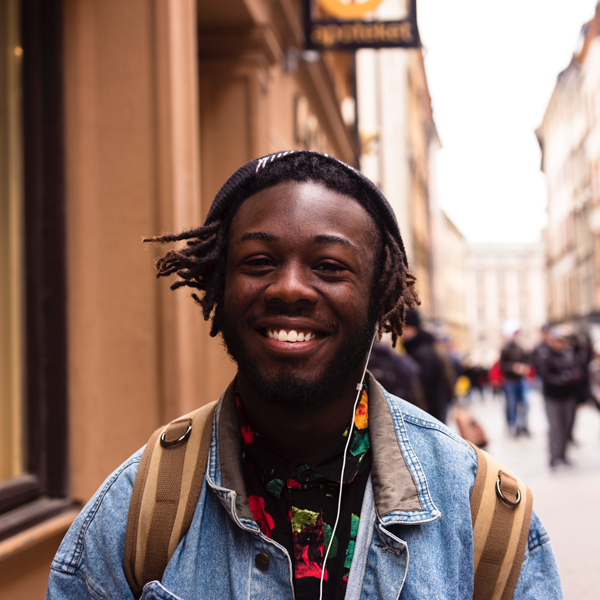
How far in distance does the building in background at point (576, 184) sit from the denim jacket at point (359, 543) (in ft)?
103

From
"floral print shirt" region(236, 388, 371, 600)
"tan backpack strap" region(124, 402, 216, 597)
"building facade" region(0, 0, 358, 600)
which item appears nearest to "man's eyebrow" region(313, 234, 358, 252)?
"floral print shirt" region(236, 388, 371, 600)

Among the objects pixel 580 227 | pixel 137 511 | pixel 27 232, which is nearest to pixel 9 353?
pixel 27 232

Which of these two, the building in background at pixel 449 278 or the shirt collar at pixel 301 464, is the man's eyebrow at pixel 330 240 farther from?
the building in background at pixel 449 278

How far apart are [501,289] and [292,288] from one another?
95422 mm

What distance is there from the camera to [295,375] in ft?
5.22

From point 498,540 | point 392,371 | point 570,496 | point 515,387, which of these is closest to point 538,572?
point 498,540

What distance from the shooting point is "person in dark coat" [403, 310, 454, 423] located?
25.1 ft

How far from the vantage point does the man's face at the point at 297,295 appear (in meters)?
1.59

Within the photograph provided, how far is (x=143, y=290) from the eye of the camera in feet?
12.6

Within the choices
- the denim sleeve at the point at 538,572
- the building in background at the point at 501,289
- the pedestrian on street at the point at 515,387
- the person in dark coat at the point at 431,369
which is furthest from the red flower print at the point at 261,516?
the building in background at the point at 501,289

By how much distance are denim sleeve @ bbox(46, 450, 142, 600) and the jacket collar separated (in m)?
0.22

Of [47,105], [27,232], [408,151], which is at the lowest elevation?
[27,232]

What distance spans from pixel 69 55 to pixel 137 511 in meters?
2.96

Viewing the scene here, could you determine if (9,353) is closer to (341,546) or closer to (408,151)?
(341,546)
